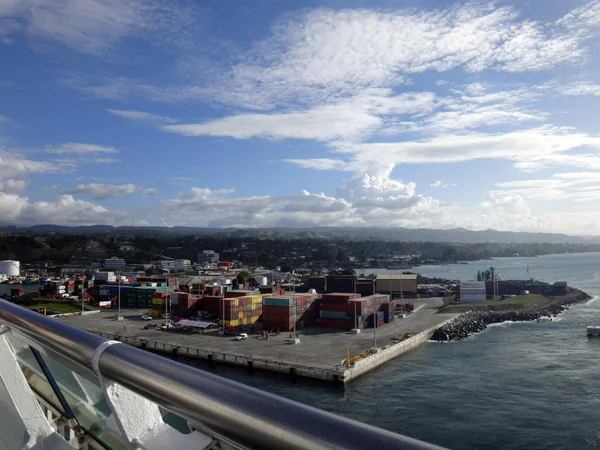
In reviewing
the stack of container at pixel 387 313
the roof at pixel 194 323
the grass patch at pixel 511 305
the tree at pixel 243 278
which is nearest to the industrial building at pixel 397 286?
the grass patch at pixel 511 305

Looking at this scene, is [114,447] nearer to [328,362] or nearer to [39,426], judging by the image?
[39,426]

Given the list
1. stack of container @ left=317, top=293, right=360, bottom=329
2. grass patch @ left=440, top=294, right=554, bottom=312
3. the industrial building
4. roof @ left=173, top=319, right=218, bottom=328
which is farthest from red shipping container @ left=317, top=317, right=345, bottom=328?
the industrial building

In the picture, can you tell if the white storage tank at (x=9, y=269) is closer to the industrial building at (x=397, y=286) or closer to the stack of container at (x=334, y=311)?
the industrial building at (x=397, y=286)

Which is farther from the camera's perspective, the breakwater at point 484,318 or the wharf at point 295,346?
the breakwater at point 484,318

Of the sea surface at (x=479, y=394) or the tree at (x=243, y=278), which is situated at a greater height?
the tree at (x=243, y=278)

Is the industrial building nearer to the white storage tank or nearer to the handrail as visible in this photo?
the handrail

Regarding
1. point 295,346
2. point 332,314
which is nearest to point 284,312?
point 332,314

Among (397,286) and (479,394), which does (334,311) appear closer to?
(479,394)
